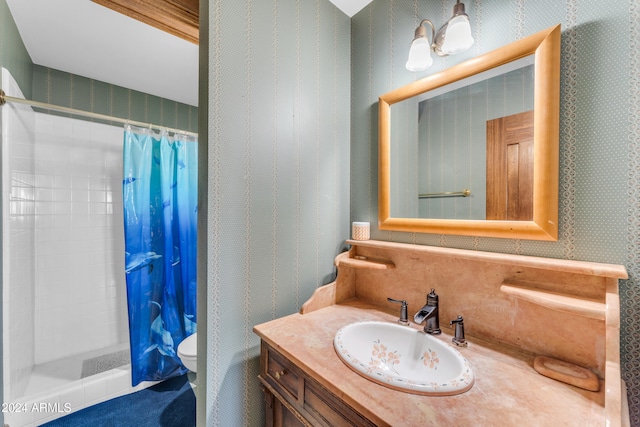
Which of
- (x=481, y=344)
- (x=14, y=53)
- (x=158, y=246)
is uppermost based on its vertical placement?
(x=14, y=53)

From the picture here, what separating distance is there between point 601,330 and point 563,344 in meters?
0.11

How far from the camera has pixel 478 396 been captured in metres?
0.64

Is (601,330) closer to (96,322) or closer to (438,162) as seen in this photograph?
(438,162)

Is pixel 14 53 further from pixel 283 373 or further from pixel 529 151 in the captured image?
pixel 529 151

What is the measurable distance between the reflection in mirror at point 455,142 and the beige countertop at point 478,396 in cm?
49

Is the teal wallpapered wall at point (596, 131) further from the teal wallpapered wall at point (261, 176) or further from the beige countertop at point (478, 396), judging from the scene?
the teal wallpapered wall at point (261, 176)

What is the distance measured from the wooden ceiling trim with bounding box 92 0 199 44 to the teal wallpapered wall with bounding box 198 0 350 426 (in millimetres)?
312

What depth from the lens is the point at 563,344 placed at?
0.77 meters

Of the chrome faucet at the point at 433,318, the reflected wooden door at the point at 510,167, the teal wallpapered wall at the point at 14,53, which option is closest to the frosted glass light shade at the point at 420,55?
the reflected wooden door at the point at 510,167

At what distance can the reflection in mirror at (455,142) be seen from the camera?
893 millimetres

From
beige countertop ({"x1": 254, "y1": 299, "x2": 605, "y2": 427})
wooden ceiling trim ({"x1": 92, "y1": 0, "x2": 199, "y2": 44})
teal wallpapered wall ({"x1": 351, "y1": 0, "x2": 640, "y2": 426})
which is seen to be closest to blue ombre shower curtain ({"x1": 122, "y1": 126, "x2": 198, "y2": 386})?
wooden ceiling trim ({"x1": 92, "y1": 0, "x2": 199, "y2": 44})

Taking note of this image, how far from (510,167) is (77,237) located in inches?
110

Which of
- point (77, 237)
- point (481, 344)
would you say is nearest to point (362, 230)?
point (481, 344)

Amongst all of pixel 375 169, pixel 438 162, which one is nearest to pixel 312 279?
pixel 375 169
